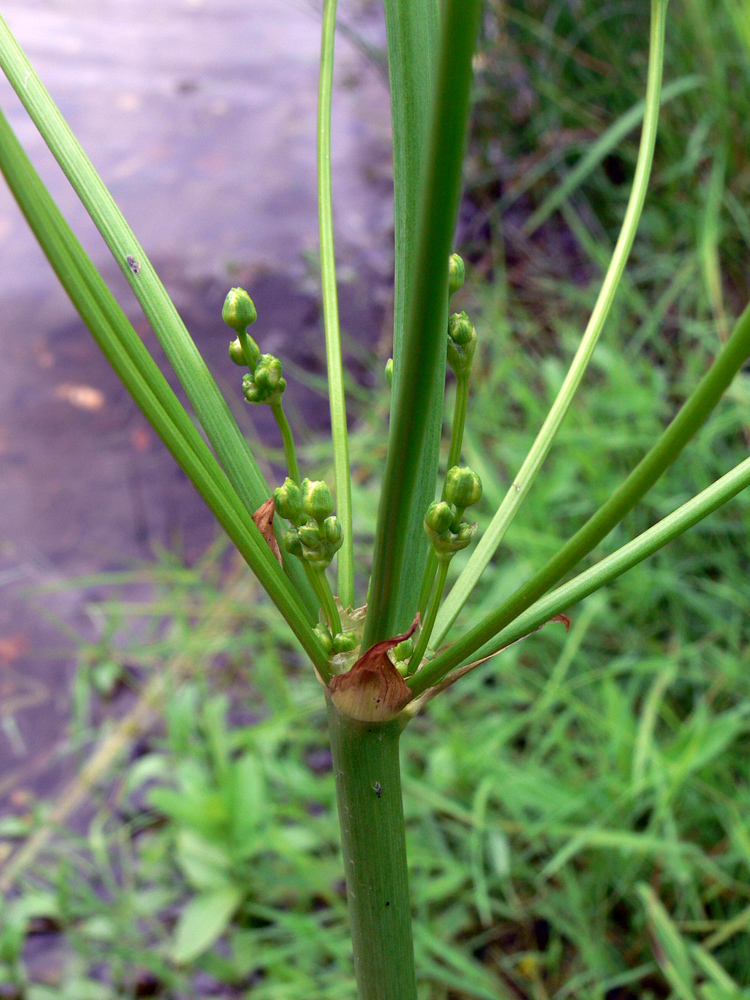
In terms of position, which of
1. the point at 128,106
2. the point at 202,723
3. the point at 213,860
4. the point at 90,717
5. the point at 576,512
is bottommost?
the point at 213,860

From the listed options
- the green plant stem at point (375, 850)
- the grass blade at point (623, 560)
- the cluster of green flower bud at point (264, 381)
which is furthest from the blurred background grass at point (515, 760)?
the cluster of green flower bud at point (264, 381)

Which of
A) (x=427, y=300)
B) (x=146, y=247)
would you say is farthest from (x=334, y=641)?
(x=146, y=247)

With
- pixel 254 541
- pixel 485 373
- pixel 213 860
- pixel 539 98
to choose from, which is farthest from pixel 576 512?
pixel 539 98

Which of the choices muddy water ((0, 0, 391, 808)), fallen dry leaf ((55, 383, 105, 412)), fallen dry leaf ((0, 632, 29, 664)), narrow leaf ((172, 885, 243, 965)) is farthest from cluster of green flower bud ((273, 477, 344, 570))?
fallen dry leaf ((55, 383, 105, 412))

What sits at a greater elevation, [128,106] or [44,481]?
[128,106]

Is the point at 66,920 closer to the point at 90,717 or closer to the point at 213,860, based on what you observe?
the point at 213,860

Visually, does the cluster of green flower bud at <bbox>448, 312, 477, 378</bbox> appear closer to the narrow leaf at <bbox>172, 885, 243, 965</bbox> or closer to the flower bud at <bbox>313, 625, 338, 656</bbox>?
the flower bud at <bbox>313, 625, 338, 656</bbox>
